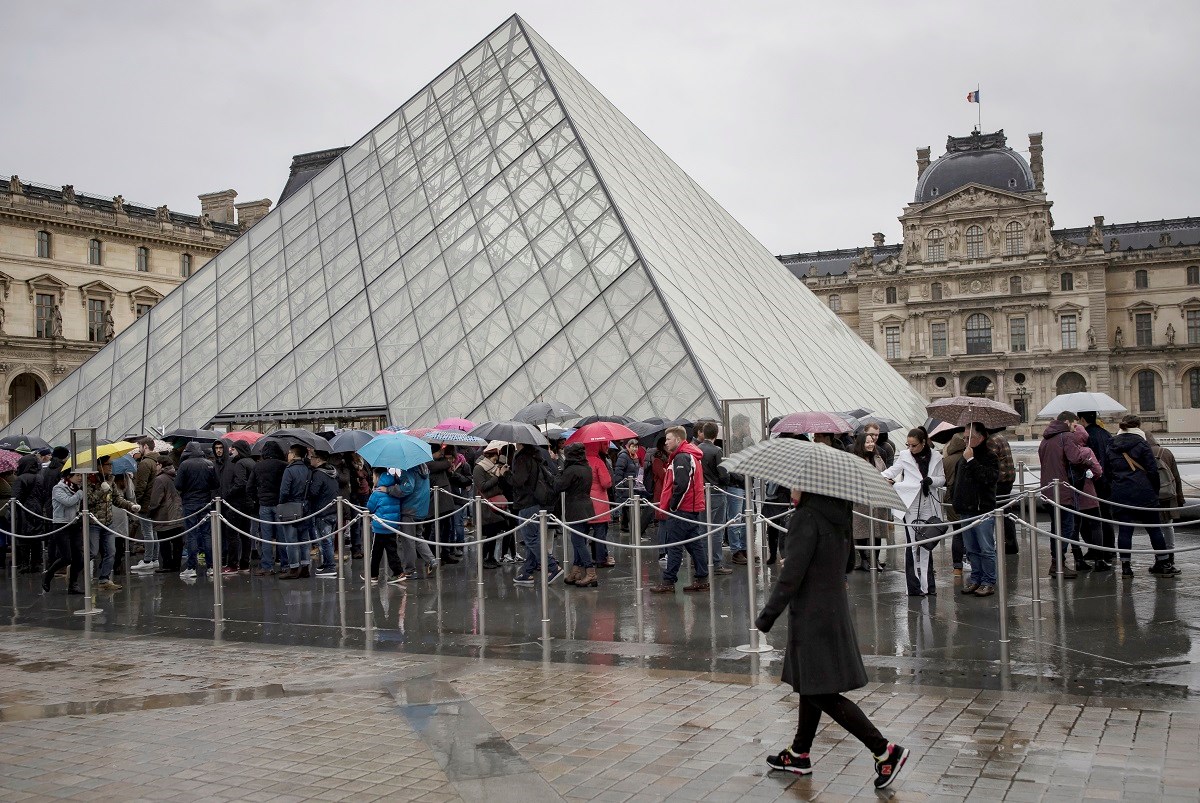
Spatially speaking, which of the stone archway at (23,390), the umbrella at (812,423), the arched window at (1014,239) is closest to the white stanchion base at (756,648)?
the umbrella at (812,423)

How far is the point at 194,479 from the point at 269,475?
3.11 ft

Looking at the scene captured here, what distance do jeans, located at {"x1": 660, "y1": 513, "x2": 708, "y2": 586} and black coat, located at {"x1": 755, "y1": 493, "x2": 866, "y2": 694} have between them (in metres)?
4.26

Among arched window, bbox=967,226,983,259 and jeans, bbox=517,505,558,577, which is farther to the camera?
arched window, bbox=967,226,983,259

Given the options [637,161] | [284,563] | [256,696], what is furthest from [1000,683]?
[637,161]

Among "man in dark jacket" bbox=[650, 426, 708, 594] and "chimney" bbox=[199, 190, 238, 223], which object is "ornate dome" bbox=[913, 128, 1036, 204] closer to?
"chimney" bbox=[199, 190, 238, 223]

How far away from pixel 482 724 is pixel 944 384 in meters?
68.8

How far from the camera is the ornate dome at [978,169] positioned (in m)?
69.6

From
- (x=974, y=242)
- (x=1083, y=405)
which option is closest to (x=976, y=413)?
(x=1083, y=405)

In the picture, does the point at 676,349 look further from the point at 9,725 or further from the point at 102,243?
the point at 102,243

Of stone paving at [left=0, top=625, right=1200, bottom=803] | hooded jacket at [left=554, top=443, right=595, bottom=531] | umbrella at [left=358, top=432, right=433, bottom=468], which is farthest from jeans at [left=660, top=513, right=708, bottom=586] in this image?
stone paving at [left=0, top=625, right=1200, bottom=803]

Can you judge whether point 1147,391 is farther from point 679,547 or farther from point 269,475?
point 269,475

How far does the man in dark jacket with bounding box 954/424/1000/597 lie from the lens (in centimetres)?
845

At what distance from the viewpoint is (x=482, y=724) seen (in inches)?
204

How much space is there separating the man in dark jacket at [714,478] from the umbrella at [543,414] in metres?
3.68
